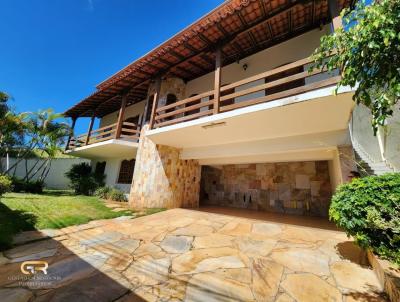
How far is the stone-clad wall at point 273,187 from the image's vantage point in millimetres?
7836

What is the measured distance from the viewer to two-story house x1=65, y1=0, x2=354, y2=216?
505 cm

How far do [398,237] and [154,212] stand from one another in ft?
22.2

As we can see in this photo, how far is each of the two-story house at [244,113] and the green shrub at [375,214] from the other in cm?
213

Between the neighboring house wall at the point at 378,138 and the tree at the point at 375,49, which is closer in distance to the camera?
the tree at the point at 375,49

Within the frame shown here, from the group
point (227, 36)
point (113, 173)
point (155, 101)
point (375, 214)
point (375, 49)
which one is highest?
point (227, 36)

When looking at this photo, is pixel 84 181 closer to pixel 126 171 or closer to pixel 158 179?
pixel 126 171

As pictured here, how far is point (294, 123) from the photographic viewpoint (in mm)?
5328

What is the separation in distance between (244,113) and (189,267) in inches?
156

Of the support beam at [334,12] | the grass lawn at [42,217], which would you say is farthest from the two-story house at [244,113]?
the grass lawn at [42,217]

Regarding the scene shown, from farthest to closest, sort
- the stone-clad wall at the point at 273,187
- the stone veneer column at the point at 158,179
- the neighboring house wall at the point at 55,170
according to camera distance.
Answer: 1. the neighboring house wall at the point at 55,170
2. the stone veneer column at the point at 158,179
3. the stone-clad wall at the point at 273,187

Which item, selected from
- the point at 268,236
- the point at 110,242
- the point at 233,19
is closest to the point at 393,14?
the point at 268,236

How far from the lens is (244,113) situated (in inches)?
199

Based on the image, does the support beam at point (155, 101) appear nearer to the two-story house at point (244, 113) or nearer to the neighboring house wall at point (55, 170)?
the two-story house at point (244, 113)

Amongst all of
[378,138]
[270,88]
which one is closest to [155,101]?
[270,88]
